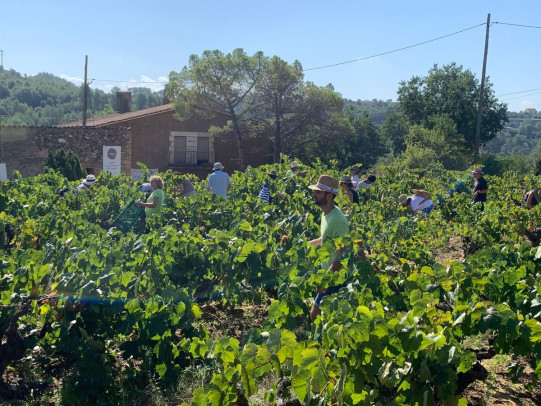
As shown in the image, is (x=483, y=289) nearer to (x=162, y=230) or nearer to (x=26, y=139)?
(x=162, y=230)

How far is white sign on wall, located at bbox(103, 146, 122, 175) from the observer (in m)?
19.0

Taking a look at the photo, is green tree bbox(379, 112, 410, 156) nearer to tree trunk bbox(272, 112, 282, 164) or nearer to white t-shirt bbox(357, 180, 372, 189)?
tree trunk bbox(272, 112, 282, 164)

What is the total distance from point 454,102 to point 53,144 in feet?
80.2

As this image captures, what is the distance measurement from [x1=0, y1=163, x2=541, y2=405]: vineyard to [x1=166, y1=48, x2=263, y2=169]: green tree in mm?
18726

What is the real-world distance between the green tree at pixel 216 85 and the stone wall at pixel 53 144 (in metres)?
4.27

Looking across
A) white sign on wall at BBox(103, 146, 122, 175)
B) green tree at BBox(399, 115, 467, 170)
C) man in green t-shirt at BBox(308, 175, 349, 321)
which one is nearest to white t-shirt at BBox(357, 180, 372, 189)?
man in green t-shirt at BBox(308, 175, 349, 321)

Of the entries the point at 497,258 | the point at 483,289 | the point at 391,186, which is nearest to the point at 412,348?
the point at 483,289

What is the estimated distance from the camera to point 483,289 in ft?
11.5

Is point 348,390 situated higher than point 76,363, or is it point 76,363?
point 348,390

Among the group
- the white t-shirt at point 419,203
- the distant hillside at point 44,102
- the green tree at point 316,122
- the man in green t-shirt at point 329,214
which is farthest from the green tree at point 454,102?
the distant hillside at point 44,102

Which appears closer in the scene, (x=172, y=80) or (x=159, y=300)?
(x=159, y=300)

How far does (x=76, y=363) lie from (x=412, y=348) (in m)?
2.32

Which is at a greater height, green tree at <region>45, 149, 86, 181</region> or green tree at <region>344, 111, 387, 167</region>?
green tree at <region>344, 111, 387, 167</region>

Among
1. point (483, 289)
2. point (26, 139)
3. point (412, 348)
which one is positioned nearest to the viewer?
point (412, 348)
